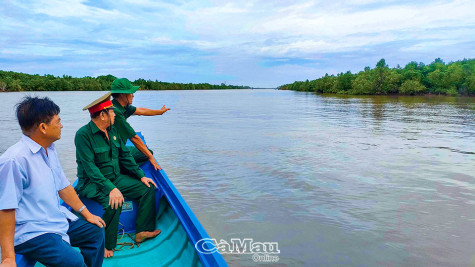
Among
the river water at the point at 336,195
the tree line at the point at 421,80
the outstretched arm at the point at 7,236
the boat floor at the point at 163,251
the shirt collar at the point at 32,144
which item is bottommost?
the river water at the point at 336,195

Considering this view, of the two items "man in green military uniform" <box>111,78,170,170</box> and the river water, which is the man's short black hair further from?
the river water

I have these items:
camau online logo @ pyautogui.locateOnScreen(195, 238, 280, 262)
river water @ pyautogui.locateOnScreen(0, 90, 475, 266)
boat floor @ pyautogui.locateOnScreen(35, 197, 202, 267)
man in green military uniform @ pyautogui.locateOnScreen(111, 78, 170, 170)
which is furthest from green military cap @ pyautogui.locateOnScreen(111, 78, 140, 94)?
river water @ pyautogui.locateOnScreen(0, 90, 475, 266)

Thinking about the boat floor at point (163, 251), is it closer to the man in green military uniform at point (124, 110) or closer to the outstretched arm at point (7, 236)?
the man in green military uniform at point (124, 110)

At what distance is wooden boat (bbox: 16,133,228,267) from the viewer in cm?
367

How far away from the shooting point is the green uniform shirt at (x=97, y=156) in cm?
396

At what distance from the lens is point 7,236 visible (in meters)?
2.29

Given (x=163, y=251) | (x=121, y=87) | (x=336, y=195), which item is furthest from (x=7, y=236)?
(x=336, y=195)

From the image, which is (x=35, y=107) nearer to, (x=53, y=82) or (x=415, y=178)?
(x=415, y=178)

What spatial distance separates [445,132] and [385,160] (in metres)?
9.59

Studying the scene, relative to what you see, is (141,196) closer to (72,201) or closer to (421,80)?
(72,201)

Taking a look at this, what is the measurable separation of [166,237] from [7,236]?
7.86 feet

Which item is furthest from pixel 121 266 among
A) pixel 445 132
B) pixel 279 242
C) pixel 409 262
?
pixel 445 132

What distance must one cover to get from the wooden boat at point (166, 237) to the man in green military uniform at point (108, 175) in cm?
16

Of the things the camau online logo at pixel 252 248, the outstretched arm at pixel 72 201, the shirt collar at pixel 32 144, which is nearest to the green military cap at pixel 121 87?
the outstretched arm at pixel 72 201
